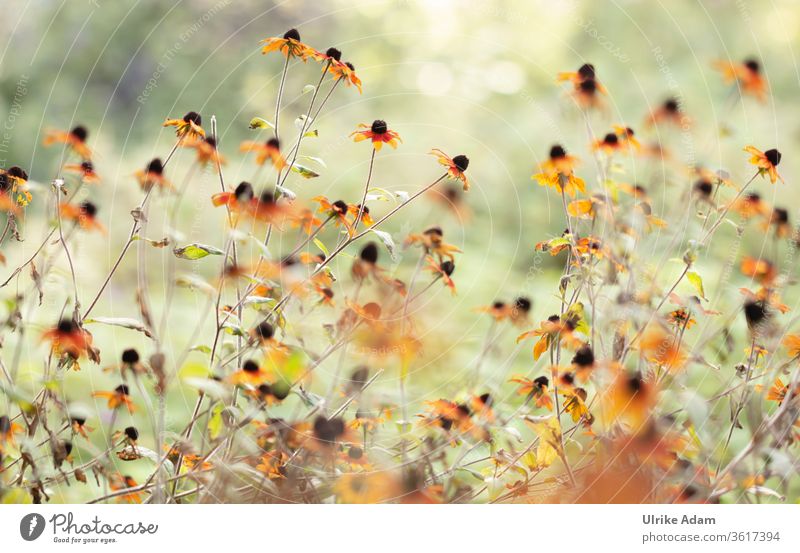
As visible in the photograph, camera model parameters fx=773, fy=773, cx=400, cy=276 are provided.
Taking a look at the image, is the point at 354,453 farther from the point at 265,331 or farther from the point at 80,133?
the point at 80,133

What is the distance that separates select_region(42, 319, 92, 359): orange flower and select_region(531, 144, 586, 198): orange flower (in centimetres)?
53

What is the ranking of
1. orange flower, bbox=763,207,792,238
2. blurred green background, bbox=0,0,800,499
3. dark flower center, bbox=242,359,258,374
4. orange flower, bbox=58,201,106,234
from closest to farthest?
dark flower center, bbox=242,359,258,374
orange flower, bbox=58,201,106,234
orange flower, bbox=763,207,792,238
blurred green background, bbox=0,0,800,499

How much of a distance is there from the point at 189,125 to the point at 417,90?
4.59 feet

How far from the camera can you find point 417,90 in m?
2.17

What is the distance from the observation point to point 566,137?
7.49ft

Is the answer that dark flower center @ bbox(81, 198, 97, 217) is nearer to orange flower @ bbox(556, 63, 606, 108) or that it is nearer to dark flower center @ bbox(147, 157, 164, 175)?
dark flower center @ bbox(147, 157, 164, 175)

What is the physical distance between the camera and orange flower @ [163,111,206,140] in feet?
2.76

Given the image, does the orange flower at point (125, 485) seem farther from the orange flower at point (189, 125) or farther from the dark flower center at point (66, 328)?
the orange flower at point (189, 125)

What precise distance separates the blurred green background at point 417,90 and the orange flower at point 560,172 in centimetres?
103

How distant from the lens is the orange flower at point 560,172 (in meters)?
0.91

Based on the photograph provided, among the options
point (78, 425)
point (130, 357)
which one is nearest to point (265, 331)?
point (130, 357)

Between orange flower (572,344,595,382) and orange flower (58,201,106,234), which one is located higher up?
orange flower (58,201,106,234)

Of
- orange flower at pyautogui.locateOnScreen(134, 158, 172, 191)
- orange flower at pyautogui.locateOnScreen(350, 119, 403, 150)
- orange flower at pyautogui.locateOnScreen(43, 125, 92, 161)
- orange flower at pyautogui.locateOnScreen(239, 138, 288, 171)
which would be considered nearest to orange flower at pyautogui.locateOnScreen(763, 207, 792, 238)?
orange flower at pyautogui.locateOnScreen(350, 119, 403, 150)
